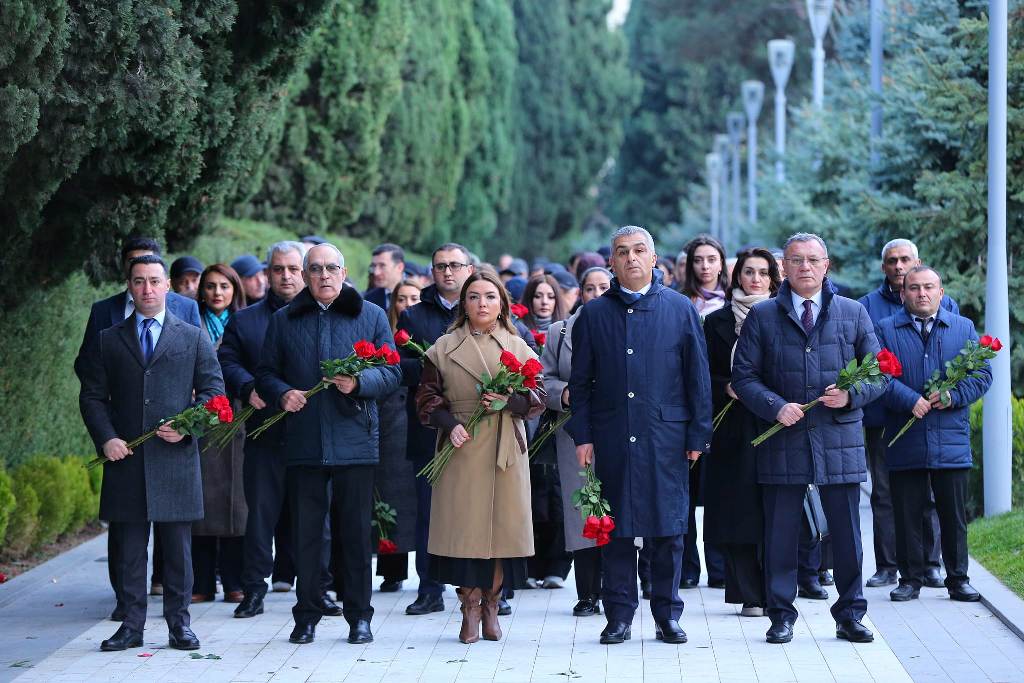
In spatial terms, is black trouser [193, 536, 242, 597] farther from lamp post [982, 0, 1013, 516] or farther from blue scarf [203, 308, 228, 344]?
lamp post [982, 0, 1013, 516]

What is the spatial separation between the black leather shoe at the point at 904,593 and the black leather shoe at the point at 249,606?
386cm

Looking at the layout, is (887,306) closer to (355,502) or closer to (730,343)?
(730,343)

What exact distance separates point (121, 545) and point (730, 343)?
3.70 metres

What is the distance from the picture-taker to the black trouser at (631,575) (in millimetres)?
8836

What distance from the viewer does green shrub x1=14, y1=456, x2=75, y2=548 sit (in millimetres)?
12344

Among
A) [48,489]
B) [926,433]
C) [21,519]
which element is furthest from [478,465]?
[48,489]

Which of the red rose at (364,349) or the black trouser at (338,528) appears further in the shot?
the black trouser at (338,528)

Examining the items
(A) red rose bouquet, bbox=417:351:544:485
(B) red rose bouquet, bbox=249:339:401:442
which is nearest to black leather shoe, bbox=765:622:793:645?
(A) red rose bouquet, bbox=417:351:544:485

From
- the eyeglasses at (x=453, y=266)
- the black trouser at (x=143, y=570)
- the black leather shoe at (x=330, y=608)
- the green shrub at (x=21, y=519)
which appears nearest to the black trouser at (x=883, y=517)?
the eyeglasses at (x=453, y=266)

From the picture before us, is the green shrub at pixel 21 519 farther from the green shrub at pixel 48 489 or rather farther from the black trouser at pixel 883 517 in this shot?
the black trouser at pixel 883 517

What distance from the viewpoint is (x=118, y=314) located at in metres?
9.69

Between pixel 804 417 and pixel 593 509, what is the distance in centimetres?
123

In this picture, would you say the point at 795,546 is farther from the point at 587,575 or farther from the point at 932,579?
the point at 932,579

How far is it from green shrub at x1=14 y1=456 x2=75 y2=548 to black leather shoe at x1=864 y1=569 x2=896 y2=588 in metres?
5.97
